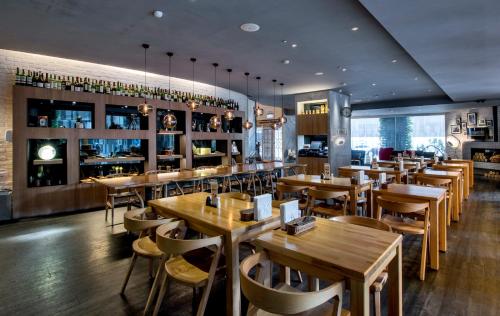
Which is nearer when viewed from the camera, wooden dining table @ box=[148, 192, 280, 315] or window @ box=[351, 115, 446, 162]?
wooden dining table @ box=[148, 192, 280, 315]

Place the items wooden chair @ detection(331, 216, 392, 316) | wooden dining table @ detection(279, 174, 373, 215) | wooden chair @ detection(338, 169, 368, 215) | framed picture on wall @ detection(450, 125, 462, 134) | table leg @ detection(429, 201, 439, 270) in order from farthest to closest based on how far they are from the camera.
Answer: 1. framed picture on wall @ detection(450, 125, 462, 134)
2. wooden chair @ detection(338, 169, 368, 215)
3. wooden dining table @ detection(279, 174, 373, 215)
4. table leg @ detection(429, 201, 439, 270)
5. wooden chair @ detection(331, 216, 392, 316)

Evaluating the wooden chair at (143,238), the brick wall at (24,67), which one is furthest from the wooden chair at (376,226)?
the brick wall at (24,67)

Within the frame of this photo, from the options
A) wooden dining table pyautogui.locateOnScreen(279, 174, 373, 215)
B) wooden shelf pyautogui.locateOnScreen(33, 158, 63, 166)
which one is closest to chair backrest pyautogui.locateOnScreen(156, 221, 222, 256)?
wooden dining table pyautogui.locateOnScreen(279, 174, 373, 215)

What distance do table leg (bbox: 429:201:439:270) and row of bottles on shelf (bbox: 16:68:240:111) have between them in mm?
5776

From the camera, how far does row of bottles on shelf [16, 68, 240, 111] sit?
5.10m

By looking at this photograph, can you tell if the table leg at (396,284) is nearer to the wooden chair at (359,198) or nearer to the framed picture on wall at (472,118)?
the wooden chair at (359,198)

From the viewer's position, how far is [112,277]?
2805 mm

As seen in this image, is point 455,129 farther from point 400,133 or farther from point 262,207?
point 262,207

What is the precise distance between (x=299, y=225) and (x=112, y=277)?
82.1 inches

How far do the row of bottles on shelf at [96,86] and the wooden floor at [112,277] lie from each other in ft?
8.62

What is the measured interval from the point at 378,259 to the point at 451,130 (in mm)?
12619

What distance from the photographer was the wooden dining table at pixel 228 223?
197cm

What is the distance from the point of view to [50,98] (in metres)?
5.13

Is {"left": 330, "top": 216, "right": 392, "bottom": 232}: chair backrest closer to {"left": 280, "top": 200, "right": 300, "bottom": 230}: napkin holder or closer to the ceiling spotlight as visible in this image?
{"left": 280, "top": 200, "right": 300, "bottom": 230}: napkin holder
